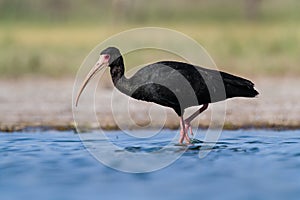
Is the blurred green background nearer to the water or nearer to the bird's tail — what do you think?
the bird's tail

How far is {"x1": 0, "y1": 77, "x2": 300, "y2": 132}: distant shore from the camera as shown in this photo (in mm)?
12594

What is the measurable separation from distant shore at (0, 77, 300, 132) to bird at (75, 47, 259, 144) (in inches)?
64.8

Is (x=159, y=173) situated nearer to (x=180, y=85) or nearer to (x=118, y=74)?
(x=180, y=85)

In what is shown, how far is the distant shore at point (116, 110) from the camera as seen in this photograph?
41.3ft

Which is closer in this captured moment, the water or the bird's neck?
the water

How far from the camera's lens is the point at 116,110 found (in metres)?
14.5

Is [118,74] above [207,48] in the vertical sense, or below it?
below

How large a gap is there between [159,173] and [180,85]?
188cm

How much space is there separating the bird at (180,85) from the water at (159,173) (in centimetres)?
Result: 55

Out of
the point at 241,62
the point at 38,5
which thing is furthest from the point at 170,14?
the point at 241,62

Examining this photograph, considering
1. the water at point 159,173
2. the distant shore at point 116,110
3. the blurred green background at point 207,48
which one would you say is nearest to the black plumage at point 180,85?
the water at point 159,173

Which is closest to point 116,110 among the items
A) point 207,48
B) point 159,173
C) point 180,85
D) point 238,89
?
point 180,85

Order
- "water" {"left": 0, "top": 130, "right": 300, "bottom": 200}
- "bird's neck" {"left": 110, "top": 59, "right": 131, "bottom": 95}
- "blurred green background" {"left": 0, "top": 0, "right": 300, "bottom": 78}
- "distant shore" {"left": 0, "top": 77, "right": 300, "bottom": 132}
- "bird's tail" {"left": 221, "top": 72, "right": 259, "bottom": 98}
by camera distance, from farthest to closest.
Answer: "blurred green background" {"left": 0, "top": 0, "right": 300, "bottom": 78} → "distant shore" {"left": 0, "top": 77, "right": 300, "bottom": 132} → "bird's neck" {"left": 110, "top": 59, "right": 131, "bottom": 95} → "bird's tail" {"left": 221, "top": 72, "right": 259, "bottom": 98} → "water" {"left": 0, "top": 130, "right": 300, "bottom": 200}

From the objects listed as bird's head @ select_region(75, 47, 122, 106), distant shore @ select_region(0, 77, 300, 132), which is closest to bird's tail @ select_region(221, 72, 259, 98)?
bird's head @ select_region(75, 47, 122, 106)
